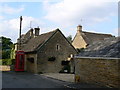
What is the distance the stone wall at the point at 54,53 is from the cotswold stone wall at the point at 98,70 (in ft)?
32.6

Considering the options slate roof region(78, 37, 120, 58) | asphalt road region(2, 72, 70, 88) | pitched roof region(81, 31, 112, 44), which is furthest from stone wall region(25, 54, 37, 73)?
pitched roof region(81, 31, 112, 44)

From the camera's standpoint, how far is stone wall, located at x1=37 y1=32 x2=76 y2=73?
94.5 feet

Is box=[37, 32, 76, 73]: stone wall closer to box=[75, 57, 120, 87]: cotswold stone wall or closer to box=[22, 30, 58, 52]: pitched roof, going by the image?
box=[22, 30, 58, 52]: pitched roof

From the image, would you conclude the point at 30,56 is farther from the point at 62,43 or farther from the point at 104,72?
the point at 104,72

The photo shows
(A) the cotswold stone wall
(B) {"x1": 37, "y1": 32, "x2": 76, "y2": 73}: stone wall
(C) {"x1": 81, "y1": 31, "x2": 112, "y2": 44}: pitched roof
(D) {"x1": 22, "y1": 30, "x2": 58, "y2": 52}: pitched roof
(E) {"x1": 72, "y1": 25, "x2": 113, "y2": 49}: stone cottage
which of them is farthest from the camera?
(C) {"x1": 81, "y1": 31, "x2": 112, "y2": 44}: pitched roof

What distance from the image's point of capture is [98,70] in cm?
1672

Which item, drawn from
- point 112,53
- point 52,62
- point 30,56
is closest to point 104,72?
point 112,53

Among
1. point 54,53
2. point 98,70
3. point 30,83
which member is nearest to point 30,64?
point 54,53

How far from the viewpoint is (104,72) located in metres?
16.0

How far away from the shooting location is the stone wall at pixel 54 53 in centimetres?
2880

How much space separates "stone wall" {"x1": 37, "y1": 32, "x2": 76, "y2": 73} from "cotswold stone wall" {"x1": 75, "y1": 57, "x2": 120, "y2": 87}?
391 inches

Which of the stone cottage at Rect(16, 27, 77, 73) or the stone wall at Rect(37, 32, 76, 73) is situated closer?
the stone cottage at Rect(16, 27, 77, 73)

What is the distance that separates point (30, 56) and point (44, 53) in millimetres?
2922

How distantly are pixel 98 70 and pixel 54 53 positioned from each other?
13.9 m
